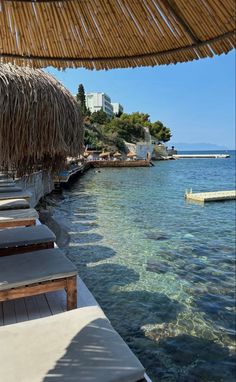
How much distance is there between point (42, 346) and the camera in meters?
2.40

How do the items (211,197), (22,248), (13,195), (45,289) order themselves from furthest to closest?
(211,197) → (13,195) → (22,248) → (45,289)

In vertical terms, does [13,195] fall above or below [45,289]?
above

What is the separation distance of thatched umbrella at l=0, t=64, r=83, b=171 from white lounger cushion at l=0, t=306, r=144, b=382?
147 centimetres

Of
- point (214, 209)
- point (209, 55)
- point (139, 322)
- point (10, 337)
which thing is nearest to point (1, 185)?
point (139, 322)

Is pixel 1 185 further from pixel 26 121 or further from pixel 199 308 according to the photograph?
pixel 26 121

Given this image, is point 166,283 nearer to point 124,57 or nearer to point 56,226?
point 56,226

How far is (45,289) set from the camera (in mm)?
3404

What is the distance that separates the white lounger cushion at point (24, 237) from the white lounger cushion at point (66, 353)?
189cm

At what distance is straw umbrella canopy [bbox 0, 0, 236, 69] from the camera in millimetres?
1753

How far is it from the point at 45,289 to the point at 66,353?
3.82 ft

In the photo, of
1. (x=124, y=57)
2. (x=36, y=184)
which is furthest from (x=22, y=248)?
(x=36, y=184)

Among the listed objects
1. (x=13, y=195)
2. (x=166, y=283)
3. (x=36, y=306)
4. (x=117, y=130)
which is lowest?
(x=166, y=283)

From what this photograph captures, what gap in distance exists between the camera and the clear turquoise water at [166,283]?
480 cm

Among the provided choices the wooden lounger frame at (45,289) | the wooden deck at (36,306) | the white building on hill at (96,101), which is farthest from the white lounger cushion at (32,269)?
the white building on hill at (96,101)
